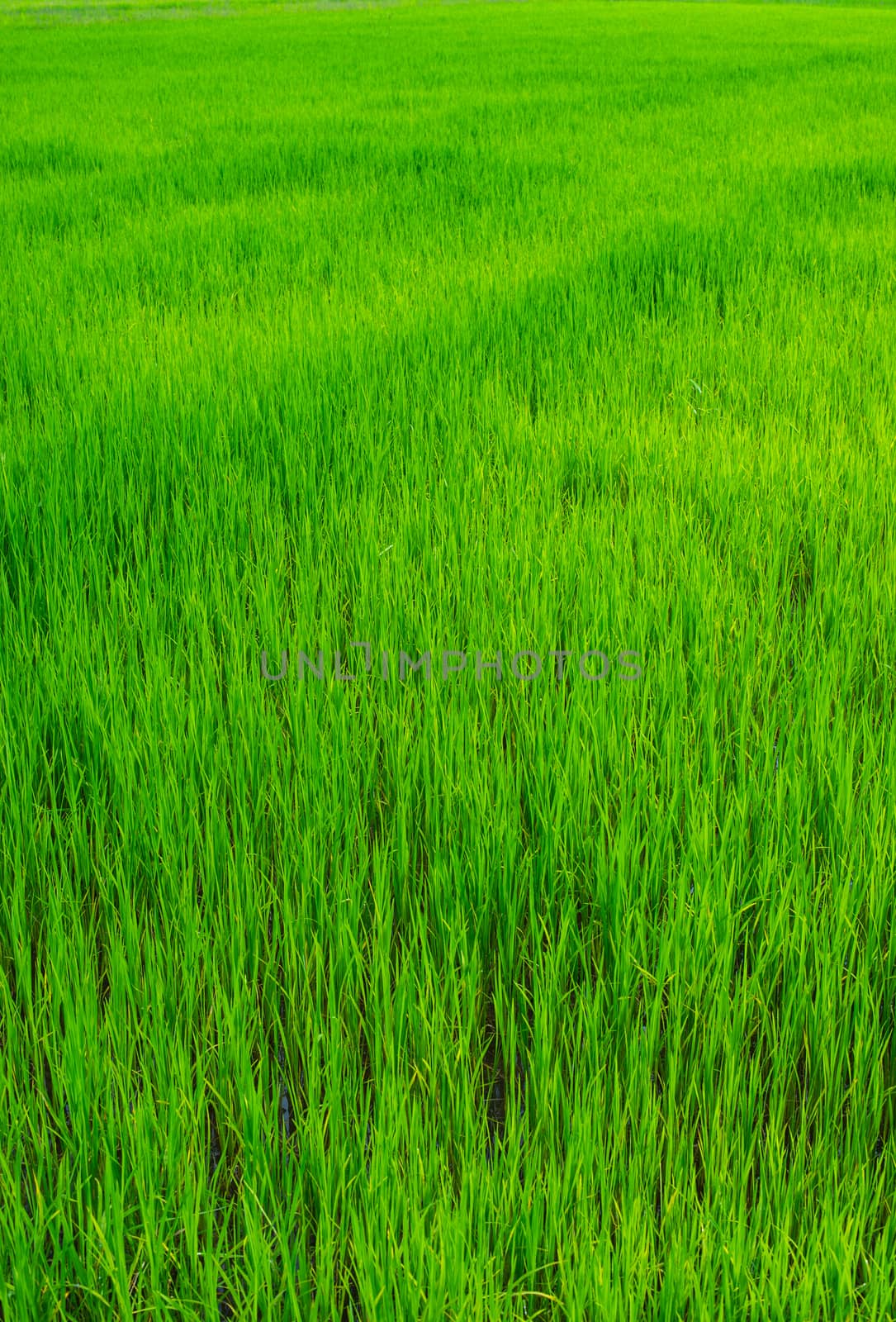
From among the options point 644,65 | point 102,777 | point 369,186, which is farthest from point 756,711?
point 644,65

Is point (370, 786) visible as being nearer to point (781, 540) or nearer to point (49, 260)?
point (781, 540)

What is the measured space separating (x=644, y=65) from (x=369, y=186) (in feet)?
18.3

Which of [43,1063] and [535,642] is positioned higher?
[535,642]

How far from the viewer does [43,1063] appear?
3.04 ft

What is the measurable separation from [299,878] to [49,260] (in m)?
3.32

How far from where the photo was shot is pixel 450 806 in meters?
1.14

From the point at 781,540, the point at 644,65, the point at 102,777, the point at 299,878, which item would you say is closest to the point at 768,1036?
the point at 299,878

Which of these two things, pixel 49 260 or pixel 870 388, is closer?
pixel 870 388

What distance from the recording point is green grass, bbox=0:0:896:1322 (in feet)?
2.41

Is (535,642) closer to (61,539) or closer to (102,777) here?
(102,777)

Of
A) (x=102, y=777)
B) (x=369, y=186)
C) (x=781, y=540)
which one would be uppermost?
(x=369, y=186)

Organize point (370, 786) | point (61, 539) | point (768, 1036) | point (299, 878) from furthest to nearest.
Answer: point (61, 539) < point (370, 786) < point (299, 878) < point (768, 1036)

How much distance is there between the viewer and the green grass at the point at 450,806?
73 centimetres

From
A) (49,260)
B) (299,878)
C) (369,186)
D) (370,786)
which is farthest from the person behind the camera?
(369,186)
